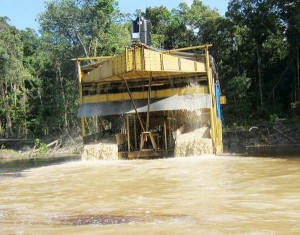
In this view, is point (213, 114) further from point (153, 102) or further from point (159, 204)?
point (159, 204)

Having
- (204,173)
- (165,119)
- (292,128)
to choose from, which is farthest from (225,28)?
(204,173)

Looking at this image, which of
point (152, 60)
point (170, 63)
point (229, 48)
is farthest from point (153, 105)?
point (229, 48)

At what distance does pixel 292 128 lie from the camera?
2736 cm

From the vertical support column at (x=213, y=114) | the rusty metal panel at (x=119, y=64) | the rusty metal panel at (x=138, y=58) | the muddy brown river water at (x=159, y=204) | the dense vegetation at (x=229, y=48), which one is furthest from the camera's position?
the dense vegetation at (x=229, y=48)

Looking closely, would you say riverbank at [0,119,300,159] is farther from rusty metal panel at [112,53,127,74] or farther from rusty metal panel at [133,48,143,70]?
rusty metal panel at [133,48,143,70]

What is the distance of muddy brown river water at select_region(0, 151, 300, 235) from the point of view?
4.27 metres

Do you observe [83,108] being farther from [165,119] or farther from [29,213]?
[29,213]

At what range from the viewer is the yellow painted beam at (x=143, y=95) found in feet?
50.3

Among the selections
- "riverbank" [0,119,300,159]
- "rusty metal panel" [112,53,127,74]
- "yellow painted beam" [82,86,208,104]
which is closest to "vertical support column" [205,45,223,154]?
"yellow painted beam" [82,86,208,104]

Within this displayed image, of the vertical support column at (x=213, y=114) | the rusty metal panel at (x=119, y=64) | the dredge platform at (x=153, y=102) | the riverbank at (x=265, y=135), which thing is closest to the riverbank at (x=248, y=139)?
the riverbank at (x=265, y=135)

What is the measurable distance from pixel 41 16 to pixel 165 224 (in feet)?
100

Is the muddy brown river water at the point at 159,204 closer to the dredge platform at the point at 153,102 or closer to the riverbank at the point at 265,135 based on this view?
the dredge platform at the point at 153,102

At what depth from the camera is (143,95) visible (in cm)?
1598

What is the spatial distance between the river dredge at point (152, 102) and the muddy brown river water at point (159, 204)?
18.1ft
